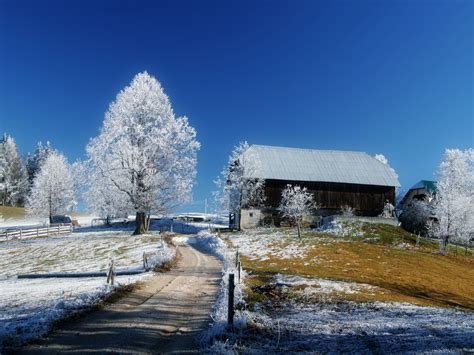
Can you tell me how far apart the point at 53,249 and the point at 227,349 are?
108 ft

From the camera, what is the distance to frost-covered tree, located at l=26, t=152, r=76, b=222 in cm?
6638

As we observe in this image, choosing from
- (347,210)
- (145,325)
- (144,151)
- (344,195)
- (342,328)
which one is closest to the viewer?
(145,325)

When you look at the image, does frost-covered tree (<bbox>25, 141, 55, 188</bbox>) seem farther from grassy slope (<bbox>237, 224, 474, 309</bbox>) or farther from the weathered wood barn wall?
grassy slope (<bbox>237, 224, 474, 309</bbox>)

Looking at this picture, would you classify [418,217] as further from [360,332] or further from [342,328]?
[360,332]

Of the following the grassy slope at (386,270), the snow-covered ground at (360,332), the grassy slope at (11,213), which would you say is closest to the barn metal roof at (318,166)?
the grassy slope at (386,270)

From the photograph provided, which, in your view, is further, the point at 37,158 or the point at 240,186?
the point at 37,158

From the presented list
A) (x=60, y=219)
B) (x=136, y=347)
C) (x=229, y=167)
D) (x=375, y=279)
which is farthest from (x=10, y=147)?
(x=136, y=347)

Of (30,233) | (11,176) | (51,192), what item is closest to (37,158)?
(11,176)

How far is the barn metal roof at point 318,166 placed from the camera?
64750 millimetres

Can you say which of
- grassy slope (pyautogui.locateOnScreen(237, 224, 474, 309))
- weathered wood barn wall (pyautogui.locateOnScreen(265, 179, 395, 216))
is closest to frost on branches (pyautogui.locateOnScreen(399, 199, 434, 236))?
weathered wood barn wall (pyautogui.locateOnScreen(265, 179, 395, 216))

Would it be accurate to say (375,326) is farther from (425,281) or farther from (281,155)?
(281,155)

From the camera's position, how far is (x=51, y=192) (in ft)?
219

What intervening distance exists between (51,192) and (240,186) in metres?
32.7

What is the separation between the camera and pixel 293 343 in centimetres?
962
